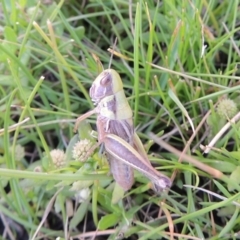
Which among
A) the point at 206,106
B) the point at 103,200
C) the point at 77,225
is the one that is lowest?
the point at 77,225

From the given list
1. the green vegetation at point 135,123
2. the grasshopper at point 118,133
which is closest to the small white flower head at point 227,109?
the green vegetation at point 135,123

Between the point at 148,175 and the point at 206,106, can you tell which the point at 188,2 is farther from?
the point at 148,175

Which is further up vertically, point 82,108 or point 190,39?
point 190,39

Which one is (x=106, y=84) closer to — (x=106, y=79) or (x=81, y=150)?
(x=106, y=79)

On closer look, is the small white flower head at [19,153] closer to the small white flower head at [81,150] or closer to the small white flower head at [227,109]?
the small white flower head at [81,150]

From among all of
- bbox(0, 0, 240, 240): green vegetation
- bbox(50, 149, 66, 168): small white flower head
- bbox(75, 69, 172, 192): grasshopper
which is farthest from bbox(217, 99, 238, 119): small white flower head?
bbox(50, 149, 66, 168): small white flower head

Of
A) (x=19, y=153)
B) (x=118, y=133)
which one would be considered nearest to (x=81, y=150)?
(x=118, y=133)

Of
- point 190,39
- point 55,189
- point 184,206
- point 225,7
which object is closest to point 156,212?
point 184,206

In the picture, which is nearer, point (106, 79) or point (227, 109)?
point (106, 79)
